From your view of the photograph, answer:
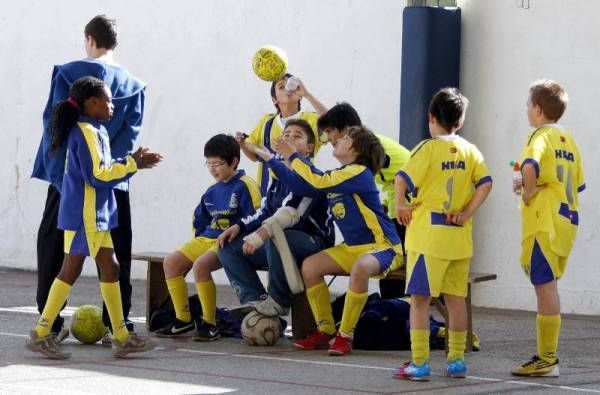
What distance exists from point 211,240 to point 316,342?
1.25 m

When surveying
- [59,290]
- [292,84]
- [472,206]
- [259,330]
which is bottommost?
[259,330]

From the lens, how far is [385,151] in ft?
29.6

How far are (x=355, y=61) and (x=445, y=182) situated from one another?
553 cm

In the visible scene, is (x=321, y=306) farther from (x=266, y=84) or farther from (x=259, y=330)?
(x=266, y=84)

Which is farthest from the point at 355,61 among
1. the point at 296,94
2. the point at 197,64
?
the point at 296,94

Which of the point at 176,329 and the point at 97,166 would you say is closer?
the point at 97,166

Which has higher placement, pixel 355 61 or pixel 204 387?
pixel 355 61

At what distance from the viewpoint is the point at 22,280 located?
14.4 m

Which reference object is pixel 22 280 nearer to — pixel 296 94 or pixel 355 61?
pixel 355 61

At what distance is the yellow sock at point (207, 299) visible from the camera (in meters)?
9.18

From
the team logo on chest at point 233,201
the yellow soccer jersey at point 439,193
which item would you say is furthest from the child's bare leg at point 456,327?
the team logo on chest at point 233,201

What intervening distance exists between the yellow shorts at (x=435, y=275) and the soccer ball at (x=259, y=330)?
1.64m

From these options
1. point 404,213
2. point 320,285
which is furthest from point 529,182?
point 320,285

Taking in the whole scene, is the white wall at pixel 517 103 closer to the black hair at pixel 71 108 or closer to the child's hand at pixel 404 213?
the child's hand at pixel 404 213
